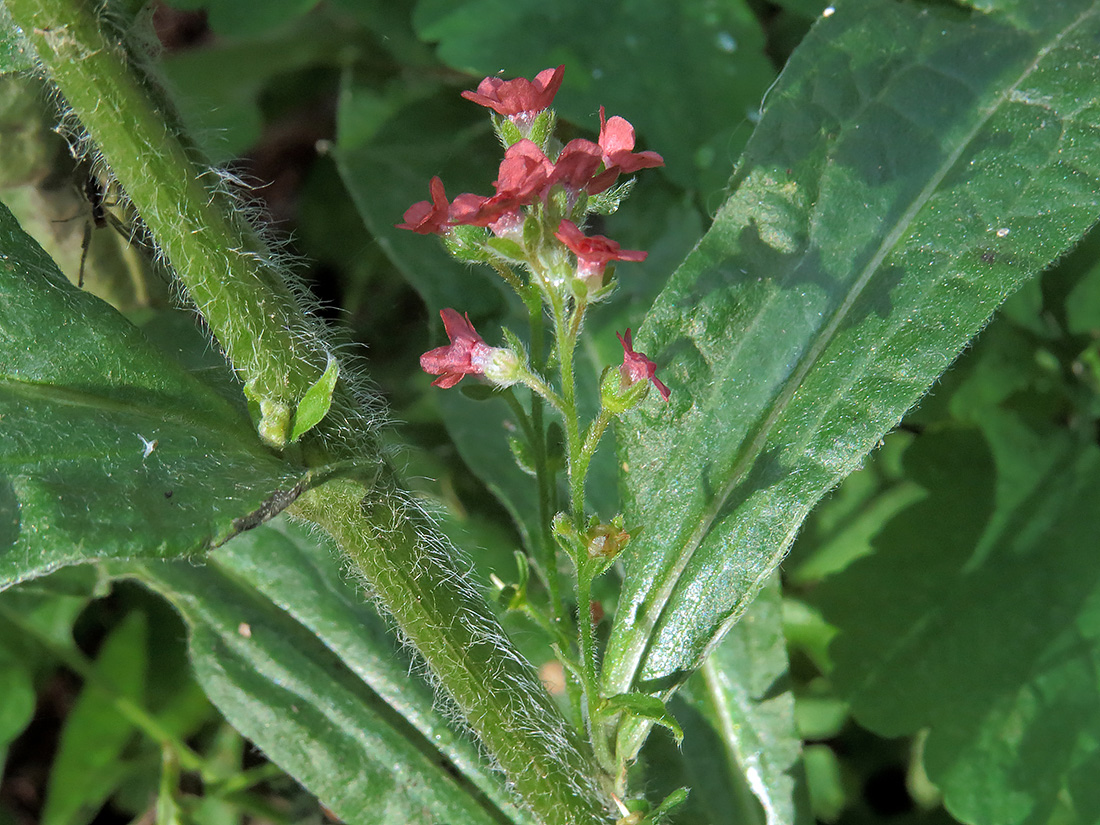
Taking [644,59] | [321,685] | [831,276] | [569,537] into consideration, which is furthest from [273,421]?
[644,59]

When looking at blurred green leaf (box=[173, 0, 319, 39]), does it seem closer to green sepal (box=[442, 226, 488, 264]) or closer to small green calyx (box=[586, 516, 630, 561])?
green sepal (box=[442, 226, 488, 264])

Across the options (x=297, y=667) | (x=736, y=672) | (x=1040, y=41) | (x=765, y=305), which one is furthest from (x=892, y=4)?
(x=297, y=667)

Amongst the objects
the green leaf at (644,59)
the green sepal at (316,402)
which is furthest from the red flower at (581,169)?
the green leaf at (644,59)

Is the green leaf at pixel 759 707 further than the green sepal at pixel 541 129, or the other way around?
the green leaf at pixel 759 707

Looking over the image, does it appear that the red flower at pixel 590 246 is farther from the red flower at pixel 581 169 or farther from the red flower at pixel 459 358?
the red flower at pixel 459 358

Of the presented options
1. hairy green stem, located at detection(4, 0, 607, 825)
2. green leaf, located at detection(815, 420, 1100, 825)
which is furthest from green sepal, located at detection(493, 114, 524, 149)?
green leaf, located at detection(815, 420, 1100, 825)

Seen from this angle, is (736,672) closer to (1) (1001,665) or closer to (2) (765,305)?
(1) (1001,665)
